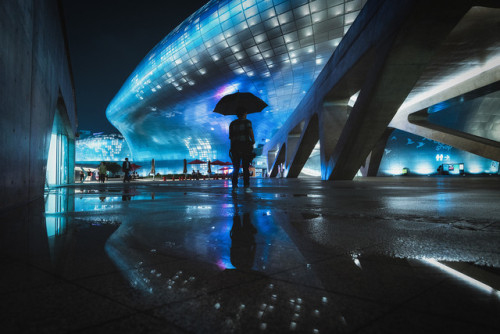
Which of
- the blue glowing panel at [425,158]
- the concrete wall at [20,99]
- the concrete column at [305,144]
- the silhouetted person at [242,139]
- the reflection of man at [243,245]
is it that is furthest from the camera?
the blue glowing panel at [425,158]

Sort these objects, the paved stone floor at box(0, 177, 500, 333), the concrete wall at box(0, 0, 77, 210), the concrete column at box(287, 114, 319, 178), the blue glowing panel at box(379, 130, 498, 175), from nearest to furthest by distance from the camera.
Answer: the paved stone floor at box(0, 177, 500, 333)
the concrete wall at box(0, 0, 77, 210)
the concrete column at box(287, 114, 319, 178)
the blue glowing panel at box(379, 130, 498, 175)

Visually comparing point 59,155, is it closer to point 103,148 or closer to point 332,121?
point 332,121

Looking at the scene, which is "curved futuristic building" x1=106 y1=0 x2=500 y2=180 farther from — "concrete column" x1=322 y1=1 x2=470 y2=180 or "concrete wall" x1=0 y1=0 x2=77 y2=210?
"concrete wall" x1=0 y1=0 x2=77 y2=210

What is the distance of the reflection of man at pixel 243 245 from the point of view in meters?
1.22

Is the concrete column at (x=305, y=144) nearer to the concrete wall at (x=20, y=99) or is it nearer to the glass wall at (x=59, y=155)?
the glass wall at (x=59, y=155)

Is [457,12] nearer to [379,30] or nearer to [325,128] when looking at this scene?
[379,30]

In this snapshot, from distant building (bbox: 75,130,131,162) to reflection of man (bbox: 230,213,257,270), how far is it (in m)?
101

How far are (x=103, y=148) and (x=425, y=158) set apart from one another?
96.9m

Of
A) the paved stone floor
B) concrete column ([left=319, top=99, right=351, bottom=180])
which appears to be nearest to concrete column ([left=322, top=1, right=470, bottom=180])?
concrete column ([left=319, top=99, right=351, bottom=180])

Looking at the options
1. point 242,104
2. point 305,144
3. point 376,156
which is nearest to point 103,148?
point 305,144

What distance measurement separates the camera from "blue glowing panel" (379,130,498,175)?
1117 inches

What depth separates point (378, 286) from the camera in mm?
915

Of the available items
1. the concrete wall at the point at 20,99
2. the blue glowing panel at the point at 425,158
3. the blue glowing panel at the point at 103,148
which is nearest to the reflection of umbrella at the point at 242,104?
the concrete wall at the point at 20,99

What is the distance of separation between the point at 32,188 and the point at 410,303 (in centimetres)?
619
